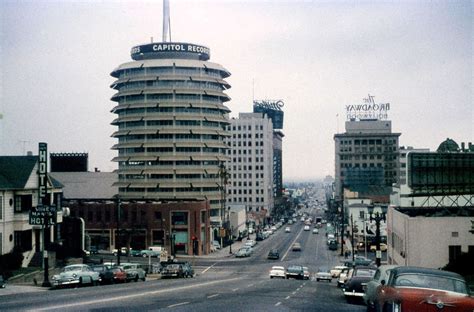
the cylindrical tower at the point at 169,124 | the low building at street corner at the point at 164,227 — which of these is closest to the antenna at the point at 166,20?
the cylindrical tower at the point at 169,124

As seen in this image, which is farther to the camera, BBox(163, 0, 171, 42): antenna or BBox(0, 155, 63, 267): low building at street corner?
BBox(163, 0, 171, 42): antenna

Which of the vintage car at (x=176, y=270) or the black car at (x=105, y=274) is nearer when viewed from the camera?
the black car at (x=105, y=274)

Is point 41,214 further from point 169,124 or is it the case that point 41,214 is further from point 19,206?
point 169,124

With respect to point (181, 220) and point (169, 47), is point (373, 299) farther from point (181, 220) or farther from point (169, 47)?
point (169, 47)

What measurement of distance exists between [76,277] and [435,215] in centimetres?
3546

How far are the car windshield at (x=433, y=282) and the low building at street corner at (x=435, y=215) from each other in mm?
40457

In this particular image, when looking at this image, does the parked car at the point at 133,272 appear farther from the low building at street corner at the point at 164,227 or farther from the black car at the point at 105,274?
the low building at street corner at the point at 164,227

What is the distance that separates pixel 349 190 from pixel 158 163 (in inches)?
2855

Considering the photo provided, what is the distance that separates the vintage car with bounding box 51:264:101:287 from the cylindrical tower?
7947 cm

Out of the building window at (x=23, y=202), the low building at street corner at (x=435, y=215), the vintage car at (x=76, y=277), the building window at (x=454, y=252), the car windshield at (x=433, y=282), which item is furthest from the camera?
the building window at (x=23, y=202)

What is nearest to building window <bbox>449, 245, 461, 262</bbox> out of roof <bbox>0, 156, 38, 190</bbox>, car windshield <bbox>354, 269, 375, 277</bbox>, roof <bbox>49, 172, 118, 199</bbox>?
car windshield <bbox>354, 269, 375, 277</bbox>

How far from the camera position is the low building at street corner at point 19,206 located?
55.5 metres

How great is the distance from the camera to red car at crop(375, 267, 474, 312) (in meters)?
14.5

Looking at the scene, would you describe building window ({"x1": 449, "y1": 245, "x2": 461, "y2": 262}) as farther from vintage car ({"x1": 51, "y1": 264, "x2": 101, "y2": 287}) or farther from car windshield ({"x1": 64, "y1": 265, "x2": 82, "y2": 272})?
car windshield ({"x1": 64, "y1": 265, "x2": 82, "y2": 272})
